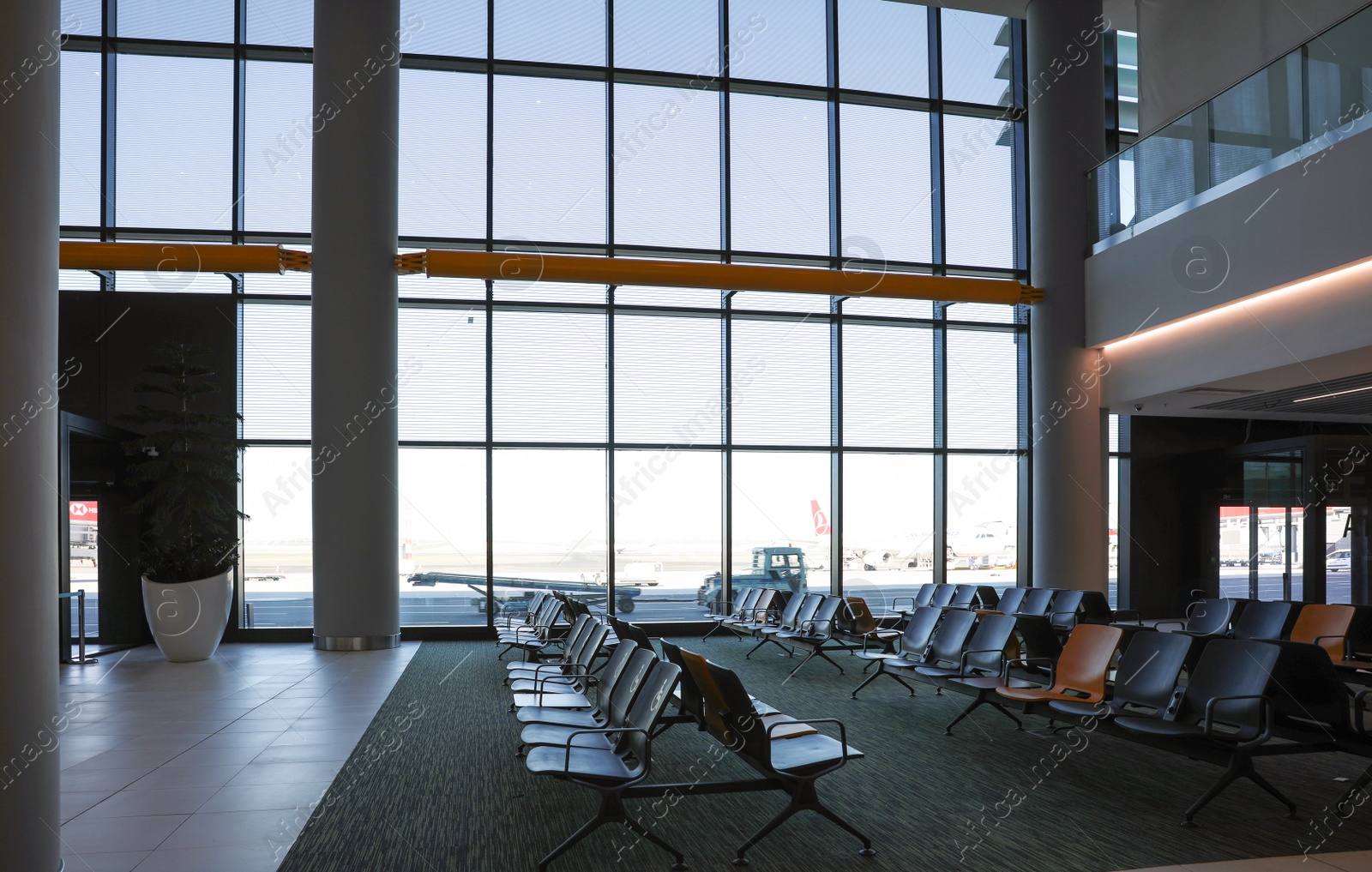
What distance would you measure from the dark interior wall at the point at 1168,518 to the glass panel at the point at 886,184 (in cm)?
447

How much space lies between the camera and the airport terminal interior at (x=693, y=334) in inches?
362

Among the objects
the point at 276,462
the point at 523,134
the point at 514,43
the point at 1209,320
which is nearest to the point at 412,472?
the point at 276,462

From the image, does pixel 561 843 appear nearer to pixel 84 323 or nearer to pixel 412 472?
pixel 412 472

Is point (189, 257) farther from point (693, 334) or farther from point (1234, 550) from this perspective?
point (1234, 550)

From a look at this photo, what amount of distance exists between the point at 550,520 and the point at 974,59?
8.98 metres

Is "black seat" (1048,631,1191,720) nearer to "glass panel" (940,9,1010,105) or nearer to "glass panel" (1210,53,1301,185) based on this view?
"glass panel" (1210,53,1301,185)

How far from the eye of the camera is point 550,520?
12039 mm

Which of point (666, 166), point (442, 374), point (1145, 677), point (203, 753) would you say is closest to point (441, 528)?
point (442, 374)

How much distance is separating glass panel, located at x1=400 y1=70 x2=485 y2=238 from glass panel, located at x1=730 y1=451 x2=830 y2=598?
15.8 ft

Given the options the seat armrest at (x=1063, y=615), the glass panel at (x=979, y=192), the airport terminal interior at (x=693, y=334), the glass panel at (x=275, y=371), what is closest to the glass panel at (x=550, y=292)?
A: the airport terminal interior at (x=693, y=334)

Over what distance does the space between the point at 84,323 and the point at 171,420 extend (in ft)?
6.82

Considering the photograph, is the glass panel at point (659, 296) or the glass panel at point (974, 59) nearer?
the glass panel at point (659, 296)

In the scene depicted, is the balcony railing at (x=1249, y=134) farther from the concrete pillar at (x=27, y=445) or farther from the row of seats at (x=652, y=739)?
the concrete pillar at (x=27, y=445)

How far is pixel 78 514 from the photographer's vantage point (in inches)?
430
